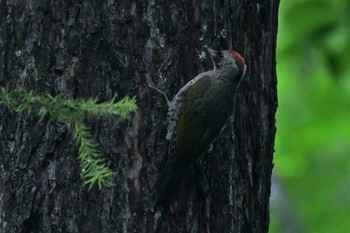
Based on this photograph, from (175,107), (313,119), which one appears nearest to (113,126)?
(175,107)

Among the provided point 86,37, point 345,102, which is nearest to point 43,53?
point 86,37

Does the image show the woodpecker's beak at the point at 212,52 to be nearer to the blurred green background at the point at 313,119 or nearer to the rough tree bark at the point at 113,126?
the rough tree bark at the point at 113,126

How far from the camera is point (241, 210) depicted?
4.67 m

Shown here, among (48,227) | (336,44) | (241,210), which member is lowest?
(48,227)

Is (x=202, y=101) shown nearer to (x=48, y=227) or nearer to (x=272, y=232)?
(x=48, y=227)

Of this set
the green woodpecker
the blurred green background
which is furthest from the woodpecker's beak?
the blurred green background

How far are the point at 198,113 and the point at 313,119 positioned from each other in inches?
269

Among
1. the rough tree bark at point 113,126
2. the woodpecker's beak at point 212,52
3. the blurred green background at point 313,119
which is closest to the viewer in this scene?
the rough tree bark at point 113,126

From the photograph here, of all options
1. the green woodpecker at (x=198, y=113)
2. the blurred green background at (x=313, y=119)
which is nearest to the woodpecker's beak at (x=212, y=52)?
the green woodpecker at (x=198, y=113)

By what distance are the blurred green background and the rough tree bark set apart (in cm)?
259

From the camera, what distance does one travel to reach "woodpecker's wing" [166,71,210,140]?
4.47 meters

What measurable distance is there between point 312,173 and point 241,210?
11.1 m

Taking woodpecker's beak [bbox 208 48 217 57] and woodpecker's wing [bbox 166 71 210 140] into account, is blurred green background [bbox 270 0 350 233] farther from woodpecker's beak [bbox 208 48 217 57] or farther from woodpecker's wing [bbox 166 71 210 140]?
woodpecker's wing [bbox 166 71 210 140]

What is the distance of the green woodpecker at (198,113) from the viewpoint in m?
4.48
